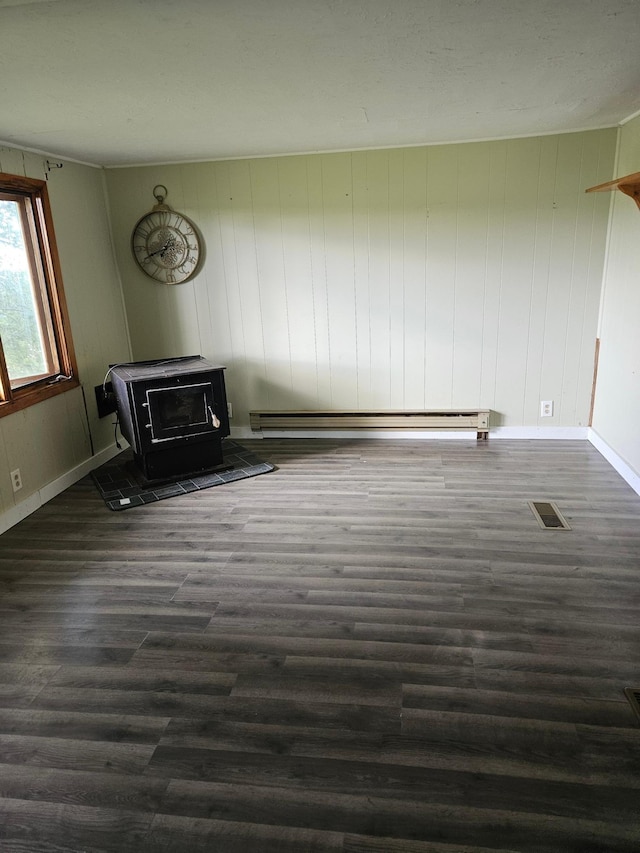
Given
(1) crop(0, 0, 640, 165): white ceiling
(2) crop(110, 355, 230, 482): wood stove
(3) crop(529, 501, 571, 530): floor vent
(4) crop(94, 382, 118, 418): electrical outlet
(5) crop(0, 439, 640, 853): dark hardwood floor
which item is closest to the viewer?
(5) crop(0, 439, 640, 853): dark hardwood floor

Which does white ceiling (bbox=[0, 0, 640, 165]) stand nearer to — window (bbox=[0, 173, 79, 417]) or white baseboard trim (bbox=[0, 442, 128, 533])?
window (bbox=[0, 173, 79, 417])

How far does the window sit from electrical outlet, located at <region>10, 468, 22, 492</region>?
372 mm

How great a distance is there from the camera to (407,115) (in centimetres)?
315

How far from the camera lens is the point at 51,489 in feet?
12.1

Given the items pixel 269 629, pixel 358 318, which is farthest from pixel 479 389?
pixel 269 629

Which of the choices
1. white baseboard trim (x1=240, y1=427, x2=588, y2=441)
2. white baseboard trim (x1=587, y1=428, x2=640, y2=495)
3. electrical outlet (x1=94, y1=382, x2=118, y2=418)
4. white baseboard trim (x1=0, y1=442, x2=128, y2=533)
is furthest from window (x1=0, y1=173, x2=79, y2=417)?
white baseboard trim (x1=587, y1=428, x2=640, y2=495)

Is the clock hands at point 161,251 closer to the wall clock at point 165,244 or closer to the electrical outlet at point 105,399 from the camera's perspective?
the wall clock at point 165,244

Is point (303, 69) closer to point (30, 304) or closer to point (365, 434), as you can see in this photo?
point (30, 304)

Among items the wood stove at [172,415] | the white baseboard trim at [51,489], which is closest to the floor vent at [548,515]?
the wood stove at [172,415]

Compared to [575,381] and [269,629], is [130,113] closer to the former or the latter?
[269,629]

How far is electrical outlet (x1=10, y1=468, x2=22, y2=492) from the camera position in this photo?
3328 millimetres

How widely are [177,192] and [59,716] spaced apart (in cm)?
372

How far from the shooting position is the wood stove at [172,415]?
3633 millimetres

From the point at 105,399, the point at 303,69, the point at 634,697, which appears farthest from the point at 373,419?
the point at 634,697
